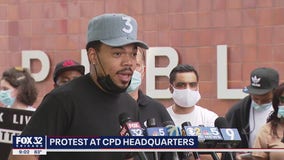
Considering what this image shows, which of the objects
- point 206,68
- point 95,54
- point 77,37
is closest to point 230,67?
point 206,68

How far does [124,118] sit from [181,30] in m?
4.82

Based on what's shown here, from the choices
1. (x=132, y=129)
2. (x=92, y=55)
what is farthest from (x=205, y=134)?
(x=92, y=55)

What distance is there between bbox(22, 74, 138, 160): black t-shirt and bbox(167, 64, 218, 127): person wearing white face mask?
95.4 inches

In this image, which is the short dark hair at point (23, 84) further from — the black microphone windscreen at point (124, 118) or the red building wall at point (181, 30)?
the black microphone windscreen at point (124, 118)

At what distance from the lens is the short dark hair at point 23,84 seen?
6383mm

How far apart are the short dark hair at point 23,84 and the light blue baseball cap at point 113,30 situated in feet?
9.34

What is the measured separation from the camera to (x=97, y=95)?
3.60 m

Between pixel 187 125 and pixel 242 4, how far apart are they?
4.55 m

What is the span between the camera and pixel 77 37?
8.73m

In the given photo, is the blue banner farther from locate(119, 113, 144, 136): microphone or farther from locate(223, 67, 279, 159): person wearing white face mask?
locate(223, 67, 279, 159): person wearing white face mask

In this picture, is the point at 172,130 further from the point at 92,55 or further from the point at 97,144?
the point at 92,55

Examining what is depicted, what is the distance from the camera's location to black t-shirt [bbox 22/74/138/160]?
3430 millimetres

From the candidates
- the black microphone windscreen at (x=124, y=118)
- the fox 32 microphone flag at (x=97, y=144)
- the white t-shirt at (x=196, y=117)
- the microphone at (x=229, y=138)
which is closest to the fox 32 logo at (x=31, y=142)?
the fox 32 microphone flag at (x=97, y=144)

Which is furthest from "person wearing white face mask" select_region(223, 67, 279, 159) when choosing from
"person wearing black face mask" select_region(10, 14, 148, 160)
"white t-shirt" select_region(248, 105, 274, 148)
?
"person wearing black face mask" select_region(10, 14, 148, 160)
